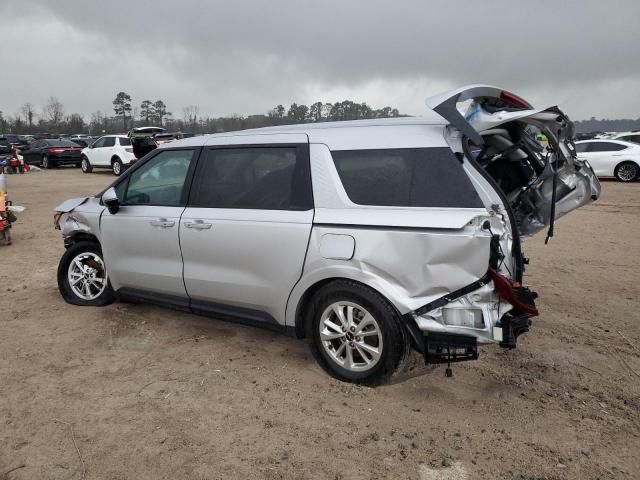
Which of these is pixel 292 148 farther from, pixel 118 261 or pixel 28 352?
pixel 28 352

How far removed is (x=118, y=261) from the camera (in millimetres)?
4801

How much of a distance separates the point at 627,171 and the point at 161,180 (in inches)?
670

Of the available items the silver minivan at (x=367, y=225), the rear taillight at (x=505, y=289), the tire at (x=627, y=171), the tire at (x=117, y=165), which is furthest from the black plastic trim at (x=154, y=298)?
the tire at (x=117, y=165)

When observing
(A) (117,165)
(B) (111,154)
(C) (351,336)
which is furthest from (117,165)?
(C) (351,336)

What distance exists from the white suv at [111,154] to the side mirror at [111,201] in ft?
54.1

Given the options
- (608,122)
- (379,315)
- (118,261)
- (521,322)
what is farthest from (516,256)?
(608,122)

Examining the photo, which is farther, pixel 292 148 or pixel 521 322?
Result: pixel 292 148

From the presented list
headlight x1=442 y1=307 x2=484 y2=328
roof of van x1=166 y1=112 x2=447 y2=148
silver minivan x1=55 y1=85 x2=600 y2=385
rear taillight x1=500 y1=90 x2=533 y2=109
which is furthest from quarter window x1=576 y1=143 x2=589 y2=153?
headlight x1=442 y1=307 x2=484 y2=328

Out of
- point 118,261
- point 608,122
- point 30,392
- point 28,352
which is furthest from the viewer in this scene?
point 608,122

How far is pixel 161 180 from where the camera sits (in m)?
4.62

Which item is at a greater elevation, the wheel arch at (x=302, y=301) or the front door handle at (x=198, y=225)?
the front door handle at (x=198, y=225)

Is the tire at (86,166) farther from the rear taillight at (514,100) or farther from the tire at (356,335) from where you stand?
the rear taillight at (514,100)

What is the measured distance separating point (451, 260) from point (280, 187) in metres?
1.43

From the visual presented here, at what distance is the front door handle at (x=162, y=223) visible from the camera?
14.2 ft
